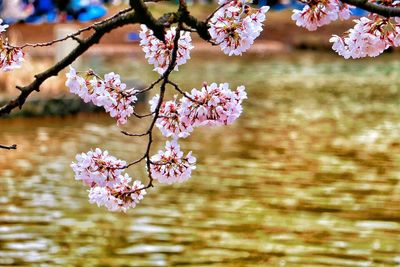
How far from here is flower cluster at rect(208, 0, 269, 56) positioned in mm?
4898

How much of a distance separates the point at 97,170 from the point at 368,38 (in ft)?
5.21

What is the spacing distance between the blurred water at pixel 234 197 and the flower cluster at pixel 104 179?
10.6ft

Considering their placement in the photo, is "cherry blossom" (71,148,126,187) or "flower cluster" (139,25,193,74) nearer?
"flower cluster" (139,25,193,74)

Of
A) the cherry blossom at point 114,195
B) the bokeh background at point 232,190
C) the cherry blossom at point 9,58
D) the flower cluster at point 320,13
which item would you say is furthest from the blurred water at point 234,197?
the flower cluster at point 320,13

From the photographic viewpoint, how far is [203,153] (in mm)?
15344

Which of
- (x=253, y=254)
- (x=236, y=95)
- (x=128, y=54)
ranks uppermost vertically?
(x=128, y=54)

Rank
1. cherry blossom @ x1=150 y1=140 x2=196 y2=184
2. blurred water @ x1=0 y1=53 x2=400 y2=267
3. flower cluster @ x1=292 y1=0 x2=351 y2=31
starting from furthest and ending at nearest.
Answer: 1. blurred water @ x1=0 y1=53 x2=400 y2=267
2. cherry blossom @ x1=150 y1=140 x2=196 y2=184
3. flower cluster @ x1=292 y1=0 x2=351 y2=31

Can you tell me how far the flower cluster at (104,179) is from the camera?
568 centimetres

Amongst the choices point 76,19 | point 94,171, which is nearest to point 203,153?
point 94,171

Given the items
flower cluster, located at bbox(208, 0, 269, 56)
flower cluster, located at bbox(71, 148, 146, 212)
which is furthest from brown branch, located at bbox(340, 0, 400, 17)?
flower cluster, located at bbox(71, 148, 146, 212)

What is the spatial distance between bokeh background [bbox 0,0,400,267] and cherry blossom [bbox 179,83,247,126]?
373 cm

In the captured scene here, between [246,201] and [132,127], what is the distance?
23.9 feet

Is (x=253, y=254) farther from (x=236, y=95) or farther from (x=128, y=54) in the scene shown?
(x=128, y=54)

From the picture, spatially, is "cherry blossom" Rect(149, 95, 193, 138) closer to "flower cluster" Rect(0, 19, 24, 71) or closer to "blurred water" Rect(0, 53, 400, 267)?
"flower cluster" Rect(0, 19, 24, 71)
